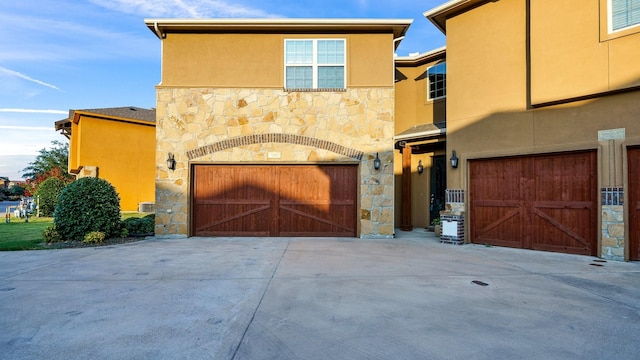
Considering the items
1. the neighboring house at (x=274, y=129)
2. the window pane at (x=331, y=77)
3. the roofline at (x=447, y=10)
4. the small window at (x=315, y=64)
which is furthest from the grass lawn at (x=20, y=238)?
the roofline at (x=447, y=10)

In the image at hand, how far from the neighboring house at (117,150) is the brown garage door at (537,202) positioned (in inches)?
689

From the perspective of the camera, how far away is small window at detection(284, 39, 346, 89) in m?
10.4

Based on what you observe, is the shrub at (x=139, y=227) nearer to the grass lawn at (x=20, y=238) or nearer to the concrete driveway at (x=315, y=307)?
the grass lawn at (x=20, y=238)

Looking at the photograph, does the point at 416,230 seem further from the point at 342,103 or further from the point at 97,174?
the point at 97,174

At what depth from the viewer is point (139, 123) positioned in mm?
18922

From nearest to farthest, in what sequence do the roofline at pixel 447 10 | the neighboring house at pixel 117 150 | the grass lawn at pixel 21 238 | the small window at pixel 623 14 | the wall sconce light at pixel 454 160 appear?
the small window at pixel 623 14 < the grass lawn at pixel 21 238 < the roofline at pixel 447 10 < the wall sconce light at pixel 454 160 < the neighboring house at pixel 117 150

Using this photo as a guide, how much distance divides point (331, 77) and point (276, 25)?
2258 mm

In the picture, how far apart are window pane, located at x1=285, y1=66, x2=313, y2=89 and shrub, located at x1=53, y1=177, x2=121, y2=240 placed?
628cm

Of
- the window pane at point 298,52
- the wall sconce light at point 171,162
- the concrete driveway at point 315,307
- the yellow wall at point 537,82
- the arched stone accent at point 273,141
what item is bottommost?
the concrete driveway at point 315,307

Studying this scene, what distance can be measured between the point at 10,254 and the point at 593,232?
13004 millimetres

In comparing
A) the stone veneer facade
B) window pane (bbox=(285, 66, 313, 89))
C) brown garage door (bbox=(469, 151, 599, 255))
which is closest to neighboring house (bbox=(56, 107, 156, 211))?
the stone veneer facade

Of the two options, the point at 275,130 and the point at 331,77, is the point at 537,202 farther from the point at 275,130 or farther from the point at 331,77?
the point at 275,130

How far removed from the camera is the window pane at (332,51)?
10.4 meters

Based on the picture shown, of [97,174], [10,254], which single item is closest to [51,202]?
A: [97,174]
